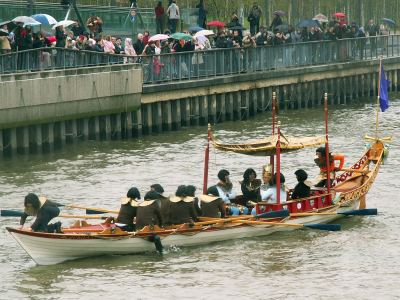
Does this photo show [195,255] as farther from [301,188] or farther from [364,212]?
[364,212]

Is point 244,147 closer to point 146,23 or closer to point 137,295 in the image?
point 137,295

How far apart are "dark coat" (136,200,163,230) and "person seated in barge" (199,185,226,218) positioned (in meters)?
1.41

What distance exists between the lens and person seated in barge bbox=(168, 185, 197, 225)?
3225 cm

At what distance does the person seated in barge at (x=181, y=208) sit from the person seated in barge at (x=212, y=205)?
609 millimetres

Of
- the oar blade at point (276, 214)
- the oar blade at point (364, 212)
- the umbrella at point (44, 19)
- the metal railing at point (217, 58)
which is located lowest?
the oar blade at point (364, 212)

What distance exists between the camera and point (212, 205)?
33094mm

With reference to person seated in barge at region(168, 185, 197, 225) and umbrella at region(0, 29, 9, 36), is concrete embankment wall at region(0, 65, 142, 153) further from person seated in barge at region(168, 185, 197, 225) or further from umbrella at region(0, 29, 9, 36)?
person seated in barge at region(168, 185, 197, 225)

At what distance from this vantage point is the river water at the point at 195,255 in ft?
98.1

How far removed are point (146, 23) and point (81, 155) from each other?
1442cm

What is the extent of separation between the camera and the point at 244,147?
113ft

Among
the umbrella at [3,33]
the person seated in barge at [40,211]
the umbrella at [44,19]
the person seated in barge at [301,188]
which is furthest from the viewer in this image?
the umbrella at [44,19]

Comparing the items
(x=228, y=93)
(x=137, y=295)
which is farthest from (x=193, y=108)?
(x=137, y=295)

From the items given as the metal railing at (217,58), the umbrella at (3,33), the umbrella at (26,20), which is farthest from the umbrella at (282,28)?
Answer: the umbrella at (3,33)

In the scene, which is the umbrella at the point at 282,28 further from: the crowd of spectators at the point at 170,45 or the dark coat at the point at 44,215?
the dark coat at the point at 44,215
